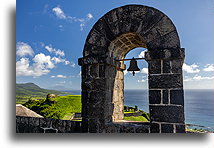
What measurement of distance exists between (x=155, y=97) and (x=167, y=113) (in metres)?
0.28

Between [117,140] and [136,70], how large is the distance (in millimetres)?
1371

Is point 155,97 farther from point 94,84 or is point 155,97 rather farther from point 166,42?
point 94,84

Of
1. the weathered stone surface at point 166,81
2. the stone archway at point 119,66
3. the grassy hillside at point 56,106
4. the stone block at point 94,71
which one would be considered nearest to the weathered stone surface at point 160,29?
the stone archway at point 119,66

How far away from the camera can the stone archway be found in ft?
8.77

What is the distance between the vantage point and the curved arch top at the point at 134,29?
2791 millimetres

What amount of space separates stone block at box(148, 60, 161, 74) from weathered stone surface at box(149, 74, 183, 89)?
0.07 meters

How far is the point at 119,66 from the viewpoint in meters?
3.69

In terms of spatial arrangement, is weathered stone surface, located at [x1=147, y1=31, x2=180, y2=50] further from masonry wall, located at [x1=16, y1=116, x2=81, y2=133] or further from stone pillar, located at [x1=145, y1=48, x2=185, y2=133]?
masonry wall, located at [x1=16, y1=116, x2=81, y2=133]

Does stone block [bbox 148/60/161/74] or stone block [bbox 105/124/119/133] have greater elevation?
stone block [bbox 148/60/161/74]

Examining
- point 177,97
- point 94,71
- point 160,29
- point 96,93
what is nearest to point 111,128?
point 96,93

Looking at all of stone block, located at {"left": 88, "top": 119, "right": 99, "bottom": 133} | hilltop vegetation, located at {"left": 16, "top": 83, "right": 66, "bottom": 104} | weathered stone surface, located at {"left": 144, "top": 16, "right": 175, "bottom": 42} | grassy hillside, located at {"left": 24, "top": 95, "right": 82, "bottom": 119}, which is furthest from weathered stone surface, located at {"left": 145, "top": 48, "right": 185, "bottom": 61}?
grassy hillside, located at {"left": 24, "top": 95, "right": 82, "bottom": 119}

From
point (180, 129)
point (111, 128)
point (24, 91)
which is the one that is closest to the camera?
point (180, 129)

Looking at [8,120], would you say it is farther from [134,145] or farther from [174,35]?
[174,35]

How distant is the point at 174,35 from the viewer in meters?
2.74
